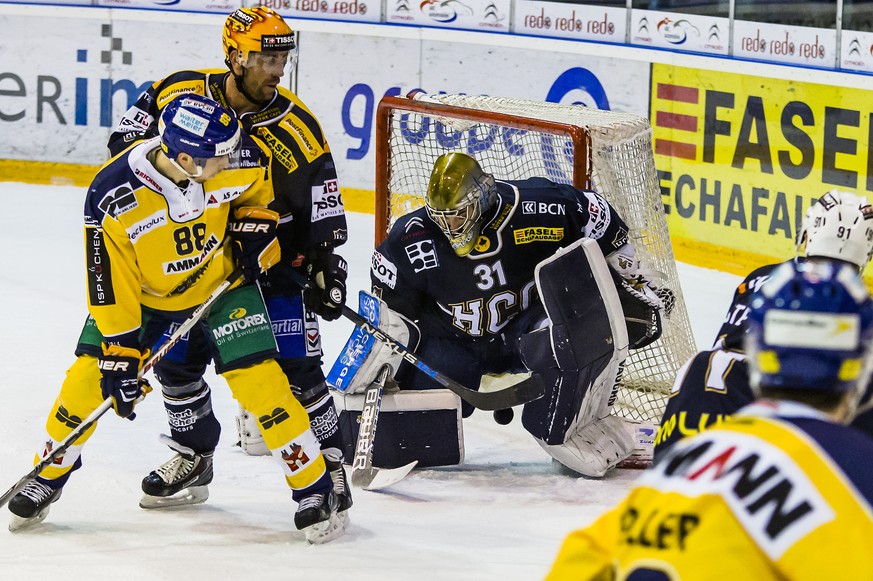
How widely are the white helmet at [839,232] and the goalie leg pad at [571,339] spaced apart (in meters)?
1.39

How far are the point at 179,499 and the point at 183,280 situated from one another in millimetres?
750

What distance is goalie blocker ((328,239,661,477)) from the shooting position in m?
3.92

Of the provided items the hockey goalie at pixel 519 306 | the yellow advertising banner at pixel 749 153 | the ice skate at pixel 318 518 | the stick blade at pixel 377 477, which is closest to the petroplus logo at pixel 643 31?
the yellow advertising banner at pixel 749 153

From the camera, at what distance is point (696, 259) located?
640 centimetres

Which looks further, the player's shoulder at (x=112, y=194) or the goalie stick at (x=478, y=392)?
the goalie stick at (x=478, y=392)

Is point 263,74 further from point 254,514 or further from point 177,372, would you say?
point 254,514

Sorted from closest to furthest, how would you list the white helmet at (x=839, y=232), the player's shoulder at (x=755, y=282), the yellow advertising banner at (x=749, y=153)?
1. the player's shoulder at (x=755, y=282)
2. the white helmet at (x=839, y=232)
3. the yellow advertising banner at (x=749, y=153)

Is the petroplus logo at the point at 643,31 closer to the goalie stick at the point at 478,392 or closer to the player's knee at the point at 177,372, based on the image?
the goalie stick at the point at 478,392

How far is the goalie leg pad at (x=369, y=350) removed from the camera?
13.3 feet

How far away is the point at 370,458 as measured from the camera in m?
3.94

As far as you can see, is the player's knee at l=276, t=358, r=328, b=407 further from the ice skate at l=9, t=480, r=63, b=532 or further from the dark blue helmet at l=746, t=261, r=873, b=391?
the dark blue helmet at l=746, t=261, r=873, b=391

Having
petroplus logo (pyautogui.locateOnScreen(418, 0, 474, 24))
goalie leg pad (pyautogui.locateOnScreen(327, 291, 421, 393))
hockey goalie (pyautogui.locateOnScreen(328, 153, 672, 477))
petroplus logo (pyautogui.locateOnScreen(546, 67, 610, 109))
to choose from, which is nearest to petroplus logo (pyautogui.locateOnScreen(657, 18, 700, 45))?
petroplus logo (pyautogui.locateOnScreen(546, 67, 610, 109))

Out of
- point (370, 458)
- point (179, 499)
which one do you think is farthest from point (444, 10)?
point (179, 499)

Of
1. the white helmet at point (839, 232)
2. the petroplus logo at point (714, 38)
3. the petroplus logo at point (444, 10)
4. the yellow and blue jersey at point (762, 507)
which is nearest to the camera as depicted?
the yellow and blue jersey at point (762, 507)
